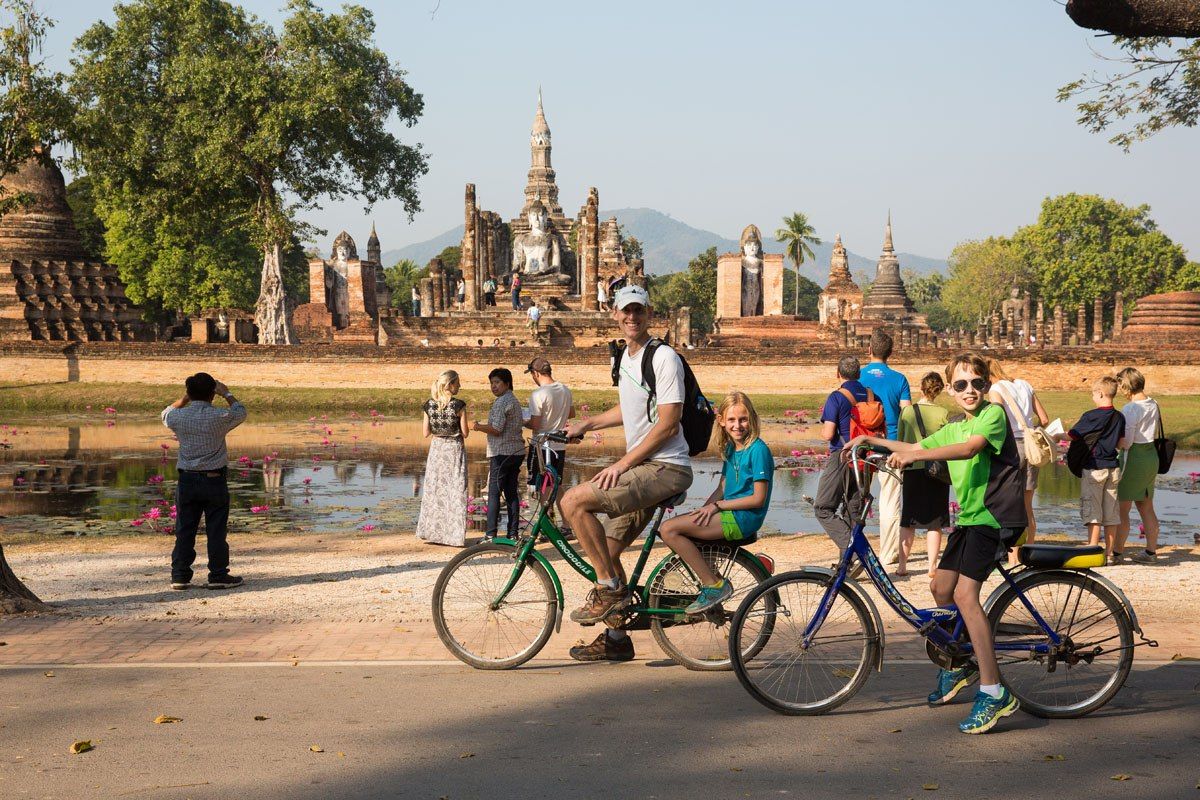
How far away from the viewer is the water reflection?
43.5ft

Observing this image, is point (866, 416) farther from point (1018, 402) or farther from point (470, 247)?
point (470, 247)

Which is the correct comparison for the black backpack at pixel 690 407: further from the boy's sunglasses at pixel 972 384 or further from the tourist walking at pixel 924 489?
the tourist walking at pixel 924 489

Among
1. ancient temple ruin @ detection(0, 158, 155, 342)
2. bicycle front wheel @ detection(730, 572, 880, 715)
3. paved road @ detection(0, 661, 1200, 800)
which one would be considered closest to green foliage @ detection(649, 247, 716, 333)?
ancient temple ruin @ detection(0, 158, 155, 342)

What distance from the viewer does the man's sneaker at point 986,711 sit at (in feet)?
17.2

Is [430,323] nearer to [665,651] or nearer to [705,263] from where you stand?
[665,651]

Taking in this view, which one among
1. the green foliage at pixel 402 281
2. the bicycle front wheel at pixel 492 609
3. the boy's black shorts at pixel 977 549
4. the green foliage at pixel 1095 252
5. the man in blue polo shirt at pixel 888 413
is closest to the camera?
the boy's black shorts at pixel 977 549

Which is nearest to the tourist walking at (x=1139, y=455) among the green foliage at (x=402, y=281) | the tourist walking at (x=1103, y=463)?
the tourist walking at (x=1103, y=463)

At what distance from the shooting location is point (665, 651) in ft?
21.0

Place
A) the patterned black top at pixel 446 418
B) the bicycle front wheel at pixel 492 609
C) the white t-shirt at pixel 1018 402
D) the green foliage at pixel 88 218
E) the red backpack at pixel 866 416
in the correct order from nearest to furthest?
the bicycle front wheel at pixel 492 609
the white t-shirt at pixel 1018 402
the red backpack at pixel 866 416
the patterned black top at pixel 446 418
the green foliage at pixel 88 218

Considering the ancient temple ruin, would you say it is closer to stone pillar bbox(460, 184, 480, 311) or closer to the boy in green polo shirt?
stone pillar bbox(460, 184, 480, 311)

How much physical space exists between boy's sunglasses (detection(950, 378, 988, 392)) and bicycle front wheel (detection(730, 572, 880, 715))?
1.05 metres

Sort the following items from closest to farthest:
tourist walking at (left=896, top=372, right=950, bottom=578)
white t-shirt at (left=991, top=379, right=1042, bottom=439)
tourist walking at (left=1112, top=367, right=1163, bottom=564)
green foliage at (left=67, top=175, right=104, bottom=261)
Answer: tourist walking at (left=896, top=372, right=950, bottom=578) → white t-shirt at (left=991, top=379, right=1042, bottom=439) → tourist walking at (left=1112, top=367, right=1163, bottom=564) → green foliage at (left=67, top=175, right=104, bottom=261)

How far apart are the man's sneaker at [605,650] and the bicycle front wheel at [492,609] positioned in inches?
10.9

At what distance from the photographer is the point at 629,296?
20.5 feet
